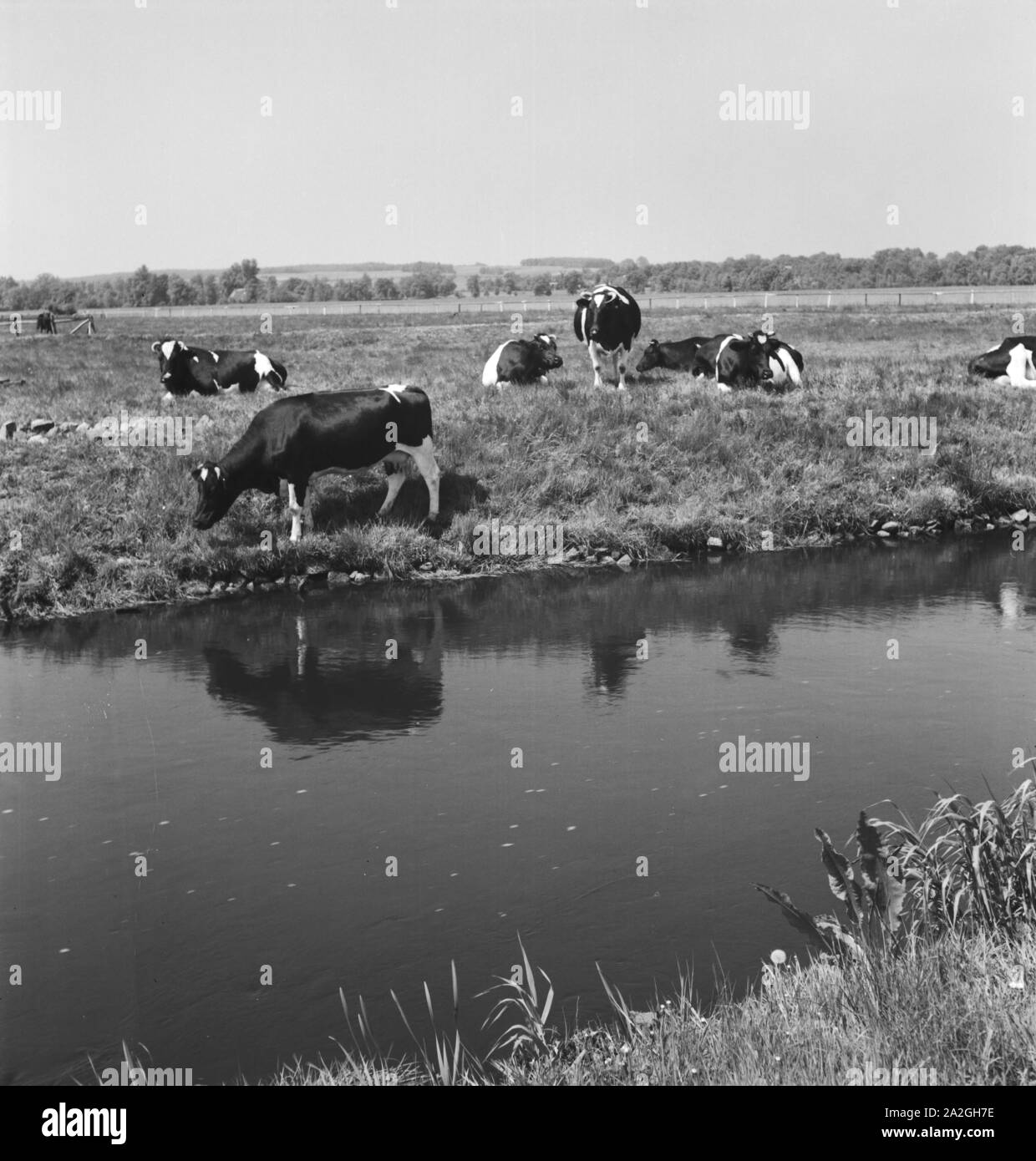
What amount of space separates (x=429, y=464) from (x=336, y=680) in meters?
5.39

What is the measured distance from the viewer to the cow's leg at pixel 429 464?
1677cm

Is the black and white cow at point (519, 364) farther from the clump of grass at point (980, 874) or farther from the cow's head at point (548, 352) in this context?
the clump of grass at point (980, 874)

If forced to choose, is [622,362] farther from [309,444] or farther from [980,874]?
[980,874]

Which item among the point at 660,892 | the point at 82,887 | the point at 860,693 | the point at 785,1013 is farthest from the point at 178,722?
the point at 785,1013

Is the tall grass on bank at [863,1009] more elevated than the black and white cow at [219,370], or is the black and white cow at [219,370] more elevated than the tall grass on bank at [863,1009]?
the black and white cow at [219,370]

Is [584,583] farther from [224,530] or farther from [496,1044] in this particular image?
[496,1044]

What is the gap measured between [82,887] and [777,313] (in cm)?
4798

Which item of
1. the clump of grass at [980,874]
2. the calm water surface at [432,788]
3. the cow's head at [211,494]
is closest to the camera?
the clump of grass at [980,874]

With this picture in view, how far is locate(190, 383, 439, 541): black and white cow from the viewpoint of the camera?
1554 cm

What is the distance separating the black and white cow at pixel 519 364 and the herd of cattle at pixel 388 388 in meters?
0.02

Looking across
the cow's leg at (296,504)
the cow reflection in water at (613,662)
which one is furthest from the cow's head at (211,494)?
the cow reflection in water at (613,662)

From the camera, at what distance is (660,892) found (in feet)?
25.0

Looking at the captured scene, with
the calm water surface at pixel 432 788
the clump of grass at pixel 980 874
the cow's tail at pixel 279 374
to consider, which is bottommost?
the calm water surface at pixel 432 788

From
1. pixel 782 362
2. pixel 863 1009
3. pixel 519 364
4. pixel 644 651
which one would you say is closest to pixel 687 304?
pixel 782 362
